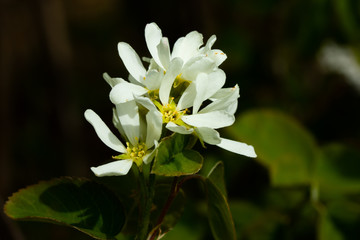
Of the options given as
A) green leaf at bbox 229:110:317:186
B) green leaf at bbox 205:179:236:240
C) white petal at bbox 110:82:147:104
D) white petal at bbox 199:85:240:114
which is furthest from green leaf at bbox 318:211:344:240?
white petal at bbox 110:82:147:104

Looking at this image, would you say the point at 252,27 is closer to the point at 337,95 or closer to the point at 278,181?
the point at 337,95

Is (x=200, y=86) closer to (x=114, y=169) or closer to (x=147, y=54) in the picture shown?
(x=114, y=169)

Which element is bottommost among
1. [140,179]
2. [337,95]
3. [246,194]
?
[246,194]

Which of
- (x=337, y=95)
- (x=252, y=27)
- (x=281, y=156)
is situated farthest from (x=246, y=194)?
(x=252, y=27)

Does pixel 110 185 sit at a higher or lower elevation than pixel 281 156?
higher

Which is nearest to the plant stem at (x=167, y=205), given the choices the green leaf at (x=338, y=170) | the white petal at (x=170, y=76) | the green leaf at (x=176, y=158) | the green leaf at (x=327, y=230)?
the green leaf at (x=176, y=158)

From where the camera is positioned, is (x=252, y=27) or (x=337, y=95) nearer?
(x=337, y=95)

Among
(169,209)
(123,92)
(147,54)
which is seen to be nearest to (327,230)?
(169,209)
